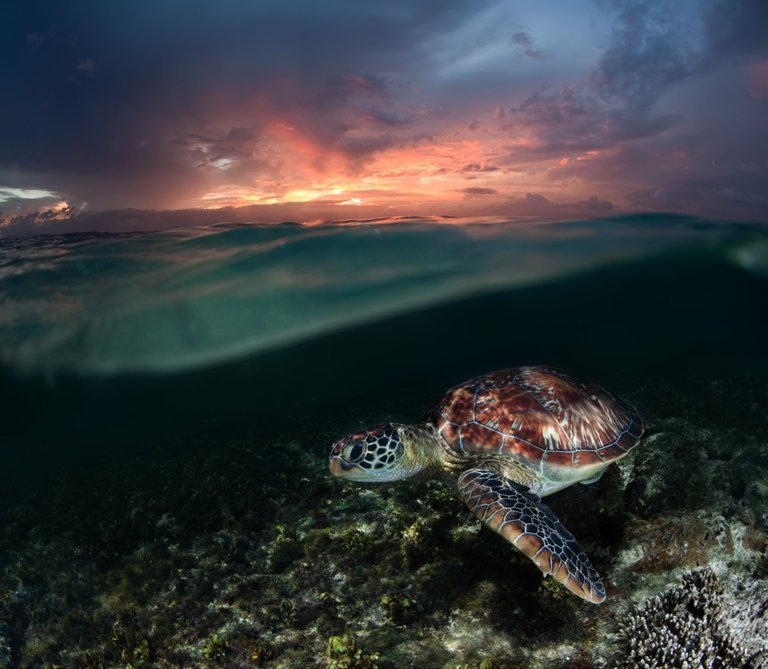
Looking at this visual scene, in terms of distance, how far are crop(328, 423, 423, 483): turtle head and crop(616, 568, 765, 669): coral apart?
205 cm

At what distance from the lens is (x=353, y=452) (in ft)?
12.3

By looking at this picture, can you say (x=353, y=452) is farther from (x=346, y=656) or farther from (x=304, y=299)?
(x=304, y=299)

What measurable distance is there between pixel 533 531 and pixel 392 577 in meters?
1.53

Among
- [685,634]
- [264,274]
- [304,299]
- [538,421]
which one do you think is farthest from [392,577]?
[304,299]

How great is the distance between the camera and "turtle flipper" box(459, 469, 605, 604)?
282 cm

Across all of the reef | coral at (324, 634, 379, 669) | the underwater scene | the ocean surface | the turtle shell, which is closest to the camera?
coral at (324, 634, 379, 669)

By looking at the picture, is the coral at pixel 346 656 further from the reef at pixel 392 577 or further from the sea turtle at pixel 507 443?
the sea turtle at pixel 507 443

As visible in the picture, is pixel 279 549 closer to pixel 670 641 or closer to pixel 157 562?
pixel 157 562

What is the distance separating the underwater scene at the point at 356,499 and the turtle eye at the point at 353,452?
0.01 metres

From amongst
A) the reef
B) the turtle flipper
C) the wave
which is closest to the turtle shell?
the turtle flipper

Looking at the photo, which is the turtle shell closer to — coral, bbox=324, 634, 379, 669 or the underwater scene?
the underwater scene

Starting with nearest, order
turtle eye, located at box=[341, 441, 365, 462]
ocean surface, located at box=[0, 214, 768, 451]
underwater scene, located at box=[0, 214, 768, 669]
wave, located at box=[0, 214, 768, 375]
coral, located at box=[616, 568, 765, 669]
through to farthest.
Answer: coral, located at box=[616, 568, 765, 669] < underwater scene, located at box=[0, 214, 768, 669] < turtle eye, located at box=[341, 441, 365, 462] < wave, located at box=[0, 214, 768, 375] < ocean surface, located at box=[0, 214, 768, 451]

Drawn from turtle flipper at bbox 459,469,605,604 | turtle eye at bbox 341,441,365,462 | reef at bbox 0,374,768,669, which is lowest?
reef at bbox 0,374,768,669

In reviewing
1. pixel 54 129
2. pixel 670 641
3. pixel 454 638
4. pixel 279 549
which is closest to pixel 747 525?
pixel 670 641
